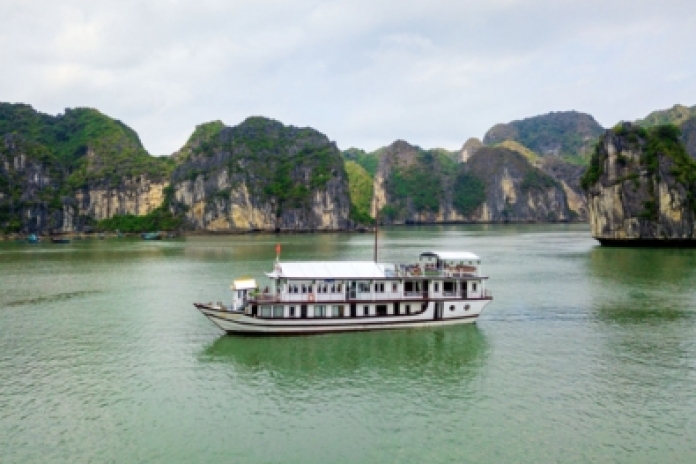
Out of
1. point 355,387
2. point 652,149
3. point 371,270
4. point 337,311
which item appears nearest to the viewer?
point 355,387

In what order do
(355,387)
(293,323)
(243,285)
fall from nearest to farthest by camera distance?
(355,387)
(293,323)
(243,285)

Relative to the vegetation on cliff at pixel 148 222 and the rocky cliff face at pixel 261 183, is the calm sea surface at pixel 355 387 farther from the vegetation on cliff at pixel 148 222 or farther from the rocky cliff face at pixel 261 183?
the rocky cliff face at pixel 261 183

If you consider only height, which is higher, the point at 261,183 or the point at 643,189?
the point at 261,183

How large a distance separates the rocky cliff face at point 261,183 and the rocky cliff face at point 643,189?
94.4 meters

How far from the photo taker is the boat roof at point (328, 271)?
96.3 ft

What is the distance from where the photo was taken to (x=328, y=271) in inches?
1188

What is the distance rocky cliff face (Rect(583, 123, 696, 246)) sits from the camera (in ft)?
278

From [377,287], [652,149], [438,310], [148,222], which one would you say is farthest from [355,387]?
[148,222]

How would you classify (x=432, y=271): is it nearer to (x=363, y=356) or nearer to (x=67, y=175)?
(x=363, y=356)

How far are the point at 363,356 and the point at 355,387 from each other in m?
4.04

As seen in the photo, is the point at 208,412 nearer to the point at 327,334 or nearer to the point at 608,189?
the point at 327,334

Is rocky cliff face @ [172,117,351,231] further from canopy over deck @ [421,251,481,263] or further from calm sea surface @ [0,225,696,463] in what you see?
canopy over deck @ [421,251,481,263]

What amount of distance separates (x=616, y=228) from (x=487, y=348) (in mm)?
73856

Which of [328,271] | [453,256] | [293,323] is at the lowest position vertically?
[293,323]
